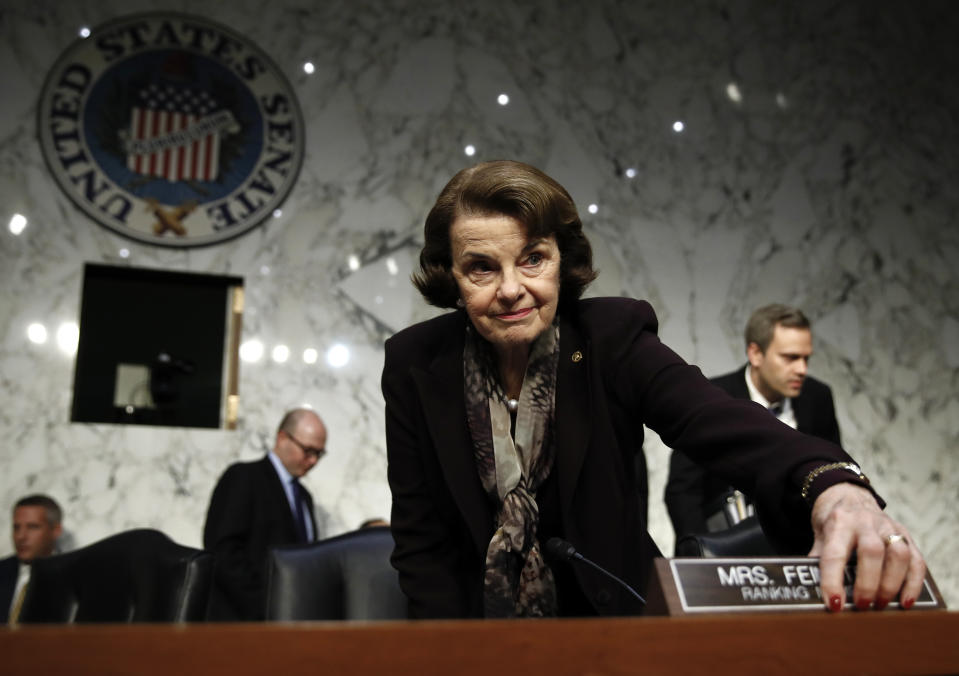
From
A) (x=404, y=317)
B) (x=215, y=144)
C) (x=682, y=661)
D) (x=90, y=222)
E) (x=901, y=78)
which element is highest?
(x=901, y=78)

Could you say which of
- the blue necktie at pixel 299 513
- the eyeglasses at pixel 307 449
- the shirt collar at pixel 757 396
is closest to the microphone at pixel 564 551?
the shirt collar at pixel 757 396

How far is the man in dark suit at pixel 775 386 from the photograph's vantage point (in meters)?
3.43

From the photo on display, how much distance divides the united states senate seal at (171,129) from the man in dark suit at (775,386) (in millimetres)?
2447

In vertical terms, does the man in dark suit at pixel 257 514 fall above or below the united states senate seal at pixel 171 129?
below

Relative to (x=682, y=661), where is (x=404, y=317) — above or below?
above

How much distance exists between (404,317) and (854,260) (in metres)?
2.72

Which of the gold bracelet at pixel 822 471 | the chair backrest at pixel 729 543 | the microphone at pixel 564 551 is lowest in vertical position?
the microphone at pixel 564 551

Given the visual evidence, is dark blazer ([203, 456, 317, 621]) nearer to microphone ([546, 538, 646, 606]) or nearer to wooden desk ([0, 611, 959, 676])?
microphone ([546, 538, 646, 606])

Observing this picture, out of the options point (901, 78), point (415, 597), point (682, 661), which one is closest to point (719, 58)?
point (901, 78)

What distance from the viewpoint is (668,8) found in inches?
229

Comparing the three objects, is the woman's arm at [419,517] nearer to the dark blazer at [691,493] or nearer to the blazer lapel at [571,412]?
the blazer lapel at [571,412]

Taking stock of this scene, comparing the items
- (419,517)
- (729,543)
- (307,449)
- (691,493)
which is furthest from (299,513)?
(419,517)

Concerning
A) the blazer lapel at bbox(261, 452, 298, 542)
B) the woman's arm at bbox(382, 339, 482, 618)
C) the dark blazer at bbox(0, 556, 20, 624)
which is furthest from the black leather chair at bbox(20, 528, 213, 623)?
the dark blazer at bbox(0, 556, 20, 624)

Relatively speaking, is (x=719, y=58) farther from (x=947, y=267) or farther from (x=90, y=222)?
(x=90, y=222)
